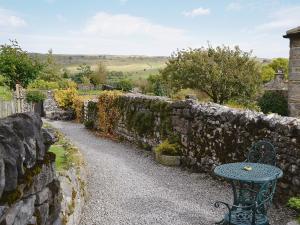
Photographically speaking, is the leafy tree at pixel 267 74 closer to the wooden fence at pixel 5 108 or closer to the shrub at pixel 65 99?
the shrub at pixel 65 99

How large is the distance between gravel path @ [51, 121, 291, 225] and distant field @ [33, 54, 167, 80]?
Result: 277ft

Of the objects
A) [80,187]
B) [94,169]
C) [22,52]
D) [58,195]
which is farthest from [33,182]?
[22,52]

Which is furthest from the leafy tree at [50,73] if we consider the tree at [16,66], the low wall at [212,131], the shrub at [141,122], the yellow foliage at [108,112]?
the low wall at [212,131]

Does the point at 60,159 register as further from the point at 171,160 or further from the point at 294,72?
the point at 294,72

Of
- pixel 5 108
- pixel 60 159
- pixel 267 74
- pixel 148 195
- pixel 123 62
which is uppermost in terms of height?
pixel 123 62

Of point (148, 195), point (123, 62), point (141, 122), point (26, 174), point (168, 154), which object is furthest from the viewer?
point (123, 62)

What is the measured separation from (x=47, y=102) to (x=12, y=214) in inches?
954

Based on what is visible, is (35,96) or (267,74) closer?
(35,96)

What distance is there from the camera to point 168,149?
35.9 ft

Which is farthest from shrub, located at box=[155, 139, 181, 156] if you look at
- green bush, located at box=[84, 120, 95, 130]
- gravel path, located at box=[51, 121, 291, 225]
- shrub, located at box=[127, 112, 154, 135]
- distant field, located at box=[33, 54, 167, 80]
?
distant field, located at box=[33, 54, 167, 80]

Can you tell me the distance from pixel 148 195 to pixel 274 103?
16.8 metres

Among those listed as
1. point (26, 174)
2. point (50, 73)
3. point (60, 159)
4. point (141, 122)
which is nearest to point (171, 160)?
point (141, 122)

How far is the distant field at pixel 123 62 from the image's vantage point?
101 meters

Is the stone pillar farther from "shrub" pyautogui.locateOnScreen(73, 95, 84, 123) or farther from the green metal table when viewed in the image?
the green metal table
